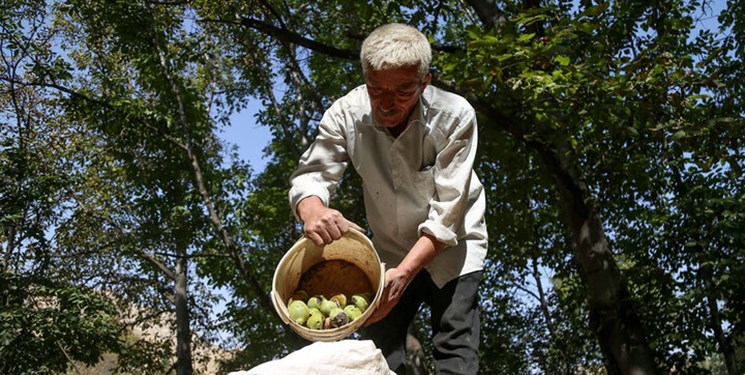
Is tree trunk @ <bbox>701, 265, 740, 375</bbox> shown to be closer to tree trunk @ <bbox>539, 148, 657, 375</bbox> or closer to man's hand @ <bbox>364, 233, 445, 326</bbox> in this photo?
tree trunk @ <bbox>539, 148, 657, 375</bbox>

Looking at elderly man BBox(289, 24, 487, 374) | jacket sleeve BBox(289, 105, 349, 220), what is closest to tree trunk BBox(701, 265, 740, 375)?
elderly man BBox(289, 24, 487, 374)

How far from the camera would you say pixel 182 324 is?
1598 centimetres

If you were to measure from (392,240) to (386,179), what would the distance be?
0.85 ft

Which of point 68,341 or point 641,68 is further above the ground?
point 641,68

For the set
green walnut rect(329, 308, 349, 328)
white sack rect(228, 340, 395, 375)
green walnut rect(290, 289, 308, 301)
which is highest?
green walnut rect(290, 289, 308, 301)

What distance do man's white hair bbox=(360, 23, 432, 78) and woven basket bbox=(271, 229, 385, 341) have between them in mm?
614

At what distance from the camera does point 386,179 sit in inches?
132

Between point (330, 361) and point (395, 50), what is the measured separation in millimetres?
1107

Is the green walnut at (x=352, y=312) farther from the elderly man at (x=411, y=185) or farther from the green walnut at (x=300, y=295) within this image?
the green walnut at (x=300, y=295)

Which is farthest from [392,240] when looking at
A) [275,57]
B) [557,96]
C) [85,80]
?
[85,80]

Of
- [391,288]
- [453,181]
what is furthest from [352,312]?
[453,181]

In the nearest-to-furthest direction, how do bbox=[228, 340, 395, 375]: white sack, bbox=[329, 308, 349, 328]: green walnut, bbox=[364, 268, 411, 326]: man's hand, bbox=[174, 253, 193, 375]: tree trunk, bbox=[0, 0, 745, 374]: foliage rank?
bbox=[228, 340, 395, 375]: white sack, bbox=[329, 308, 349, 328]: green walnut, bbox=[364, 268, 411, 326]: man's hand, bbox=[0, 0, 745, 374]: foliage, bbox=[174, 253, 193, 375]: tree trunk

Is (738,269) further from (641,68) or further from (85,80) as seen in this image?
(85,80)

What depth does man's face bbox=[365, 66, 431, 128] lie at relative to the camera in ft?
9.78
